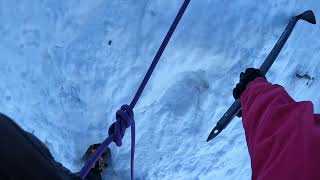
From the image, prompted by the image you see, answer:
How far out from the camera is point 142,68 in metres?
2.70

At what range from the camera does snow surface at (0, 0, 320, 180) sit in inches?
99.5

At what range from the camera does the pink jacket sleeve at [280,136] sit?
1250mm

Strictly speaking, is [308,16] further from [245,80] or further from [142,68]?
[142,68]

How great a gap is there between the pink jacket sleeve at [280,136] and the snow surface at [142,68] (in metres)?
1.02

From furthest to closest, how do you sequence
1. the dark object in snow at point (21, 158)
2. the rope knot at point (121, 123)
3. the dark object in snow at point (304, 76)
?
1. the dark object in snow at point (304, 76)
2. the rope knot at point (121, 123)
3. the dark object in snow at point (21, 158)

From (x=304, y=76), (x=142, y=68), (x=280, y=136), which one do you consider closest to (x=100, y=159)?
(x=142, y=68)

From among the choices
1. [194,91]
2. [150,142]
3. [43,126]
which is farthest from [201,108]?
[43,126]

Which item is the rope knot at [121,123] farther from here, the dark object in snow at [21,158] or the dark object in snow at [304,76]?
the dark object in snow at [304,76]

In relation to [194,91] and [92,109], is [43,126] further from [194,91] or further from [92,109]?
[194,91]

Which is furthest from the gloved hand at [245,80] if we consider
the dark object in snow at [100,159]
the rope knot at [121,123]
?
the dark object in snow at [100,159]

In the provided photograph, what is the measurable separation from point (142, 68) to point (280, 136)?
4.58ft

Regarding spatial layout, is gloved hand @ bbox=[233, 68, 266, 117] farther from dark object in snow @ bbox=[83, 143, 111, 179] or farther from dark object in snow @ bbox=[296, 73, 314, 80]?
dark object in snow @ bbox=[296, 73, 314, 80]

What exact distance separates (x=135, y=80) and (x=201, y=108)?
1.82ft

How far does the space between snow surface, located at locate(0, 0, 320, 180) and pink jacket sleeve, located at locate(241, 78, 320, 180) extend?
102 centimetres
